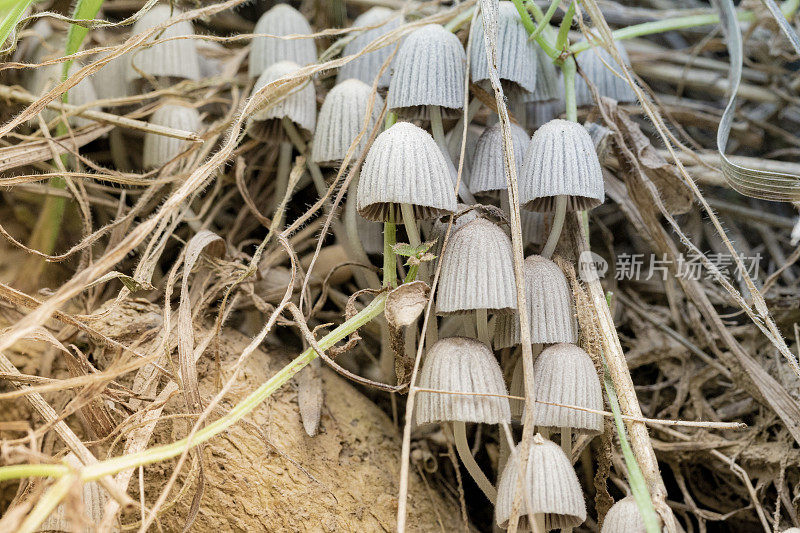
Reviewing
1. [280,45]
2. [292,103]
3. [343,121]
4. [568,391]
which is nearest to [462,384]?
[568,391]

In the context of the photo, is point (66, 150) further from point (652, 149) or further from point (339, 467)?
point (652, 149)

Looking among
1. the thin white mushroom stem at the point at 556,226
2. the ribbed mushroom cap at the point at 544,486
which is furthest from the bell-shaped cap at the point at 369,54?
the ribbed mushroom cap at the point at 544,486

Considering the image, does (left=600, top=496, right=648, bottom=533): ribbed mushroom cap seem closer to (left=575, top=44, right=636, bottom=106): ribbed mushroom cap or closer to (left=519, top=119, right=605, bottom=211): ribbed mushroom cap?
(left=519, top=119, right=605, bottom=211): ribbed mushroom cap

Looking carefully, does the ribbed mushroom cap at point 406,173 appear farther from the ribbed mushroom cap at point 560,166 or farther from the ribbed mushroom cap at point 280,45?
the ribbed mushroom cap at point 280,45

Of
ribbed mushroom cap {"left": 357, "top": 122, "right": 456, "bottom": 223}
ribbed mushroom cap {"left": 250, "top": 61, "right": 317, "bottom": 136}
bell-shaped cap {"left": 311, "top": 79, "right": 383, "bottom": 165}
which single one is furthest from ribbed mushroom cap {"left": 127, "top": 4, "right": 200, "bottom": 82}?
ribbed mushroom cap {"left": 357, "top": 122, "right": 456, "bottom": 223}

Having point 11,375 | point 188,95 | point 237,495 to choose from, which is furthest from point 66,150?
point 237,495
